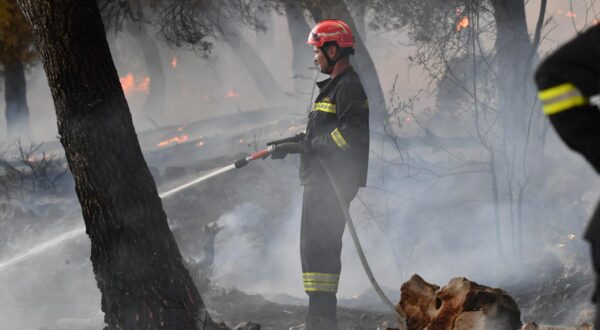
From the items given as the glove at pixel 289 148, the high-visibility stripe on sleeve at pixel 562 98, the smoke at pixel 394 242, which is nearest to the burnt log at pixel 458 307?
the glove at pixel 289 148

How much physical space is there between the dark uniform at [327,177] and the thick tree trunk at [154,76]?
75.1ft

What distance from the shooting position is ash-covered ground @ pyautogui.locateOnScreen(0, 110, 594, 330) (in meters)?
6.09

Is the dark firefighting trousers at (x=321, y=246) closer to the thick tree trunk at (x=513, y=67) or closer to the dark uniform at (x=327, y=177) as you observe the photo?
the dark uniform at (x=327, y=177)

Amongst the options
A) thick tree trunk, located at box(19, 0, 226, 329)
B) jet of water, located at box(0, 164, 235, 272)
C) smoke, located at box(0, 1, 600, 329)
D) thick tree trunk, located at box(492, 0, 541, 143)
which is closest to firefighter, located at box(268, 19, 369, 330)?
thick tree trunk, located at box(19, 0, 226, 329)

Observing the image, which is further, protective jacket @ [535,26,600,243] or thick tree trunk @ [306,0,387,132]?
thick tree trunk @ [306,0,387,132]

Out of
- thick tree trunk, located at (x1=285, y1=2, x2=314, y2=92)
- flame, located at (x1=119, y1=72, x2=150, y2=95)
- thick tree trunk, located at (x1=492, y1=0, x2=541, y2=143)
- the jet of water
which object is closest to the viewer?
thick tree trunk, located at (x1=492, y1=0, x2=541, y2=143)

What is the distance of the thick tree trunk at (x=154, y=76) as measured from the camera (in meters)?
27.4

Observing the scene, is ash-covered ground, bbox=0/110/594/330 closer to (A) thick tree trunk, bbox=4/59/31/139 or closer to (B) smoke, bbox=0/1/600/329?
(B) smoke, bbox=0/1/600/329

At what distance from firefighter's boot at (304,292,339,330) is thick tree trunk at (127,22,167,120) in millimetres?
23179

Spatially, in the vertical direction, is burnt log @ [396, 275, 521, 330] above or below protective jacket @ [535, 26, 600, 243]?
below

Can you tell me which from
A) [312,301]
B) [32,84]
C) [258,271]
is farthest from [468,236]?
[32,84]

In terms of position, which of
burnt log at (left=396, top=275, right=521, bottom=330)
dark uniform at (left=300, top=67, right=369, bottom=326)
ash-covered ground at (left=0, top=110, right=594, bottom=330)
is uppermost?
dark uniform at (left=300, top=67, right=369, bottom=326)

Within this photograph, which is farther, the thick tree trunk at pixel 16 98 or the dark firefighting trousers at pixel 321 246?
the thick tree trunk at pixel 16 98

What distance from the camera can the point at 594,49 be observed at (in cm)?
190
